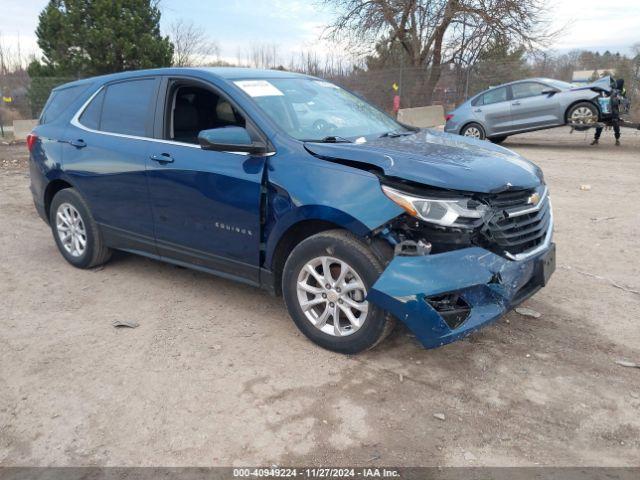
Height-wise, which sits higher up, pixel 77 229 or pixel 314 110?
pixel 314 110

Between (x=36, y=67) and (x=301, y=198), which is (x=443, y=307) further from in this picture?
(x=36, y=67)

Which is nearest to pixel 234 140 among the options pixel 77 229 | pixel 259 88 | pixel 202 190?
pixel 202 190

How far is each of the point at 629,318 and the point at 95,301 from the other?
4.14 m

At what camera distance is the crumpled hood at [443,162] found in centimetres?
306

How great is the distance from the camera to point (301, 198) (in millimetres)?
3336

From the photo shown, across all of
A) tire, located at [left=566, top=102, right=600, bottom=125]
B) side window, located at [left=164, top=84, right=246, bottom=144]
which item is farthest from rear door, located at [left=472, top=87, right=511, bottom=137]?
side window, located at [left=164, top=84, right=246, bottom=144]

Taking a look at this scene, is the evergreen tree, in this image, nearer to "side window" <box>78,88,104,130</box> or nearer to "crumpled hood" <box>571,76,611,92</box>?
"crumpled hood" <box>571,76,611,92</box>

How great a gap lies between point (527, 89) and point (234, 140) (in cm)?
1156

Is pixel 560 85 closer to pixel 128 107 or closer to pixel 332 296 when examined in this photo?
pixel 128 107

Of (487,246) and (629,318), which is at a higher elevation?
(487,246)

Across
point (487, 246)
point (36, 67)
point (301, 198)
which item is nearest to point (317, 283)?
point (301, 198)

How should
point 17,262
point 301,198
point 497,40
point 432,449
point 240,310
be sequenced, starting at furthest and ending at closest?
point 497,40 → point 17,262 → point 240,310 → point 301,198 → point 432,449

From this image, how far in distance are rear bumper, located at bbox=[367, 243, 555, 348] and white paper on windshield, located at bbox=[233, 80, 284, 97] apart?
1708 millimetres

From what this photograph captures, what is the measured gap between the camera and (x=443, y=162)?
10.6ft
